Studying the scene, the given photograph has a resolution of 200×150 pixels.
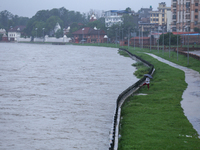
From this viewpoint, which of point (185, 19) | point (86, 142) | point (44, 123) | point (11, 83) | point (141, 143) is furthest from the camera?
point (185, 19)

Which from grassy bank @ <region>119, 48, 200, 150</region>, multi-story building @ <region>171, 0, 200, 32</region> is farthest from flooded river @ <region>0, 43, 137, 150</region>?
multi-story building @ <region>171, 0, 200, 32</region>

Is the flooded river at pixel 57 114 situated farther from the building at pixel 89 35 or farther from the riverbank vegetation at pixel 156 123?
the building at pixel 89 35

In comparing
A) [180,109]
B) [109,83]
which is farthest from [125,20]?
[180,109]

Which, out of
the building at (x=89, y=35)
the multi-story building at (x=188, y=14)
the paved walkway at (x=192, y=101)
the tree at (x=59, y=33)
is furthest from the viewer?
the tree at (x=59, y=33)

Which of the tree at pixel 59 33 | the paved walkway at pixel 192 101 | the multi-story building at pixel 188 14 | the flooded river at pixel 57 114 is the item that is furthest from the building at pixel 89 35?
the paved walkway at pixel 192 101

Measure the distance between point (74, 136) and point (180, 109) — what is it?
7.51m

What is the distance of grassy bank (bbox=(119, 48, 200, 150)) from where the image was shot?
1606cm

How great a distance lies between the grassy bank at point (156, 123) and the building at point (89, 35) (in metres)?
138

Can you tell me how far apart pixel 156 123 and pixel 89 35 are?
154 meters

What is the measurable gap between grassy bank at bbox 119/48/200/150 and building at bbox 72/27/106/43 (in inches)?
5432

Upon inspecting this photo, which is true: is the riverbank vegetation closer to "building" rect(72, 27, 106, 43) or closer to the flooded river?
the flooded river

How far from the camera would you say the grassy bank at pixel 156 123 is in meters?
16.1

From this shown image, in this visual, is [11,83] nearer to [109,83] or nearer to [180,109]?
[109,83]

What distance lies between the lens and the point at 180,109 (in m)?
22.7
